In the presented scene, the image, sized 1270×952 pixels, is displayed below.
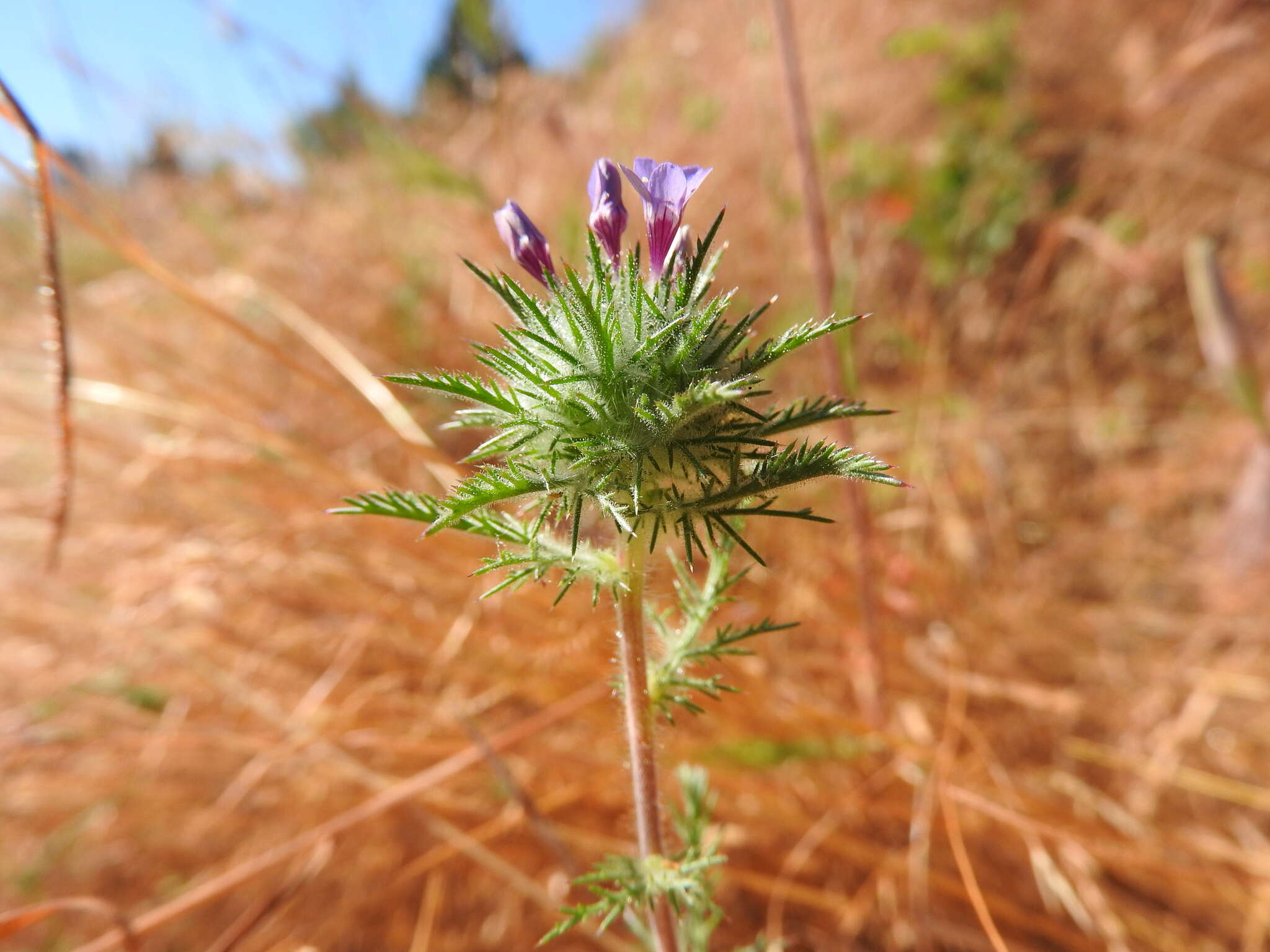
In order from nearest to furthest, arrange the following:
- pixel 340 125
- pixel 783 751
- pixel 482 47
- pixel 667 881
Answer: pixel 667 881 < pixel 783 751 < pixel 482 47 < pixel 340 125

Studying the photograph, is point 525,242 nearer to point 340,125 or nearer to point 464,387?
point 464,387

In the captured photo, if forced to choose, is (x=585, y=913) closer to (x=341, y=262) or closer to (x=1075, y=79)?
(x=341, y=262)

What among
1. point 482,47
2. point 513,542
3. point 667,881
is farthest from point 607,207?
point 482,47

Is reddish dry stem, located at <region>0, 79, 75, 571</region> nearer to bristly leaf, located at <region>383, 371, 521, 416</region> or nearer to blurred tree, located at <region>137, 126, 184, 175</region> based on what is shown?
bristly leaf, located at <region>383, 371, 521, 416</region>

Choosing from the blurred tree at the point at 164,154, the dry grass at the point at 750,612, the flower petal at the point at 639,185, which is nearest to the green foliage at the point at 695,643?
the flower petal at the point at 639,185

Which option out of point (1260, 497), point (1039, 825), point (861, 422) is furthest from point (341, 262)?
point (1260, 497)

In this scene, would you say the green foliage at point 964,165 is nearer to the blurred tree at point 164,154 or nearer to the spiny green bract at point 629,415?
the spiny green bract at point 629,415

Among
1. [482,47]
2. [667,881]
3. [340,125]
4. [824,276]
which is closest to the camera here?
[667,881]
